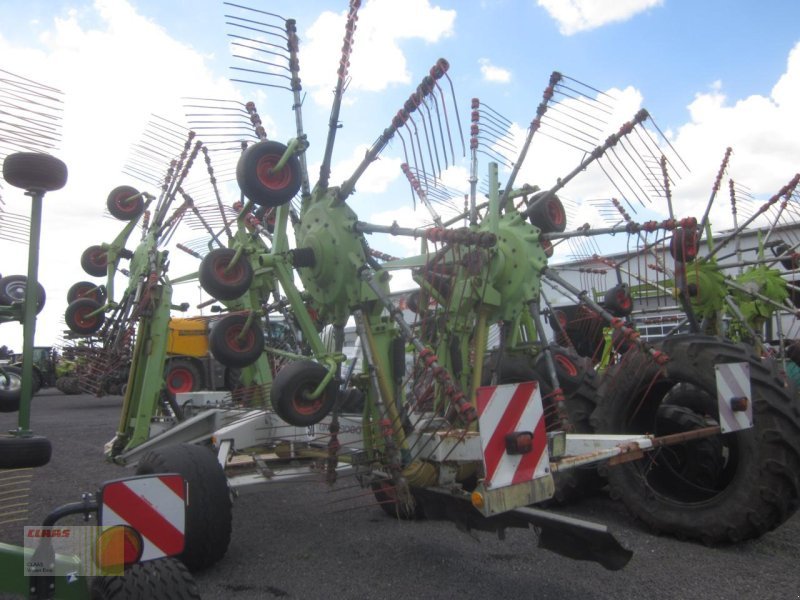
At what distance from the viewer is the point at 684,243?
14.4ft

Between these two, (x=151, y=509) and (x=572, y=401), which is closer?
(x=151, y=509)

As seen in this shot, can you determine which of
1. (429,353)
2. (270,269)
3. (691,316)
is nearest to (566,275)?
(691,316)

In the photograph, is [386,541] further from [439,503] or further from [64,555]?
[64,555]

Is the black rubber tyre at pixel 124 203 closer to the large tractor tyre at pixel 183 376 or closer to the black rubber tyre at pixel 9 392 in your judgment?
the black rubber tyre at pixel 9 392

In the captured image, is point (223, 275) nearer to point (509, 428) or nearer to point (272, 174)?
point (272, 174)

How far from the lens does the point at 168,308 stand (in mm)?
5340

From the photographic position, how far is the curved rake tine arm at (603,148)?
187 inches

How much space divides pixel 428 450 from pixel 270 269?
184 centimetres

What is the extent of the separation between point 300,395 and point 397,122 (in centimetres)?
176

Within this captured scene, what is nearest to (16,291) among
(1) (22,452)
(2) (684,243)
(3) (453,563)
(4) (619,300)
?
(1) (22,452)

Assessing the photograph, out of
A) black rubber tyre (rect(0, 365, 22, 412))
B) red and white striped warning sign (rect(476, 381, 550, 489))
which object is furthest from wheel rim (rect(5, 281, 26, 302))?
red and white striped warning sign (rect(476, 381, 550, 489))

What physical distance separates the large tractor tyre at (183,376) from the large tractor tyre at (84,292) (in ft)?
31.2

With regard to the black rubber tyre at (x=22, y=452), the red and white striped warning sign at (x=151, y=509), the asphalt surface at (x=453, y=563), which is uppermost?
the black rubber tyre at (x=22, y=452)

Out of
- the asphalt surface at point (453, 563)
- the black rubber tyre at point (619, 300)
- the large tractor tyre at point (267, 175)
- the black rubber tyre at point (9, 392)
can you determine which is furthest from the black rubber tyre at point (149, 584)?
the black rubber tyre at point (619, 300)
